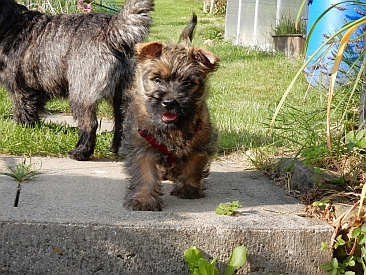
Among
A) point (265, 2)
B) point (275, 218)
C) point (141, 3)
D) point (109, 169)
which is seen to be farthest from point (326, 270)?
point (265, 2)

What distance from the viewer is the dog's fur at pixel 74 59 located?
5117 millimetres

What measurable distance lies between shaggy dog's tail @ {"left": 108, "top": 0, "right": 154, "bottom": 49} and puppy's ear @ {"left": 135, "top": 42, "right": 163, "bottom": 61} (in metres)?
1.11

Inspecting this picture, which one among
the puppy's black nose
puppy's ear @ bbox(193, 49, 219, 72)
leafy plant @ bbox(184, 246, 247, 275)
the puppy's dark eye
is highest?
puppy's ear @ bbox(193, 49, 219, 72)

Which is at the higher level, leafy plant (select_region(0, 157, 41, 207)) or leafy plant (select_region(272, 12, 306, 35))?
leafy plant (select_region(272, 12, 306, 35))

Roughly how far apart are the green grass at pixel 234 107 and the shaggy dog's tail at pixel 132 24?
0.29 m

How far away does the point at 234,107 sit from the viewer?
7.45 metres

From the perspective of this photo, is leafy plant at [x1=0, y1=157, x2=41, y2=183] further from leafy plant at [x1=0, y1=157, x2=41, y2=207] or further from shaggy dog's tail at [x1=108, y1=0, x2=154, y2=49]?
shaggy dog's tail at [x1=108, y1=0, x2=154, y2=49]

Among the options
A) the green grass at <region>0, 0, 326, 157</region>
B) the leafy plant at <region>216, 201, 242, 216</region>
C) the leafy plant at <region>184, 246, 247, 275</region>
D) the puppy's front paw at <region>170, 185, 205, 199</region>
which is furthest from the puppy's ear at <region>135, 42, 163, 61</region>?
the leafy plant at <region>184, 246, 247, 275</region>

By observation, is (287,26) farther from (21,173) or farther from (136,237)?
(136,237)

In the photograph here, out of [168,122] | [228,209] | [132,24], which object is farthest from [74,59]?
[228,209]

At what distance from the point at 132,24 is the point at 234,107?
2.65 metres

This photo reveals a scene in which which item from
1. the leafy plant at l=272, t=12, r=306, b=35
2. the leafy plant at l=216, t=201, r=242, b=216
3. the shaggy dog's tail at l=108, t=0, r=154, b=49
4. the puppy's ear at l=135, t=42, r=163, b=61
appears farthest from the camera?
the leafy plant at l=272, t=12, r=306, b=35

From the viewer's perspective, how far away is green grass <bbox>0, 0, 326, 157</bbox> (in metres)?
5.35

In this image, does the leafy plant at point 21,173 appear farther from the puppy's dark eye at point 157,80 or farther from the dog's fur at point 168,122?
the puppy's dark eye at point 157,80
